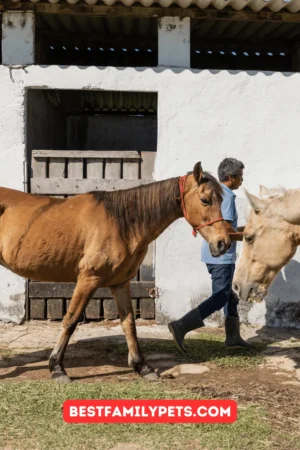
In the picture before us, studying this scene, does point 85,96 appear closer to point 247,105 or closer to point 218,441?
point 247,105

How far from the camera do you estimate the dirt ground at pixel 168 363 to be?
4402 millimetres

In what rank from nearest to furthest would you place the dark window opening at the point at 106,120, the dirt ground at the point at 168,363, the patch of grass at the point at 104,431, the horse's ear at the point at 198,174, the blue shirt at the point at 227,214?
1. the patch of grass at the point at 104,431
2. the dirt ground at the point at 168,363
3. the horse's ear at the point at 198,174
4. the blue shirt at the point at 227,214
5. the dark window opening at the point at 106,120

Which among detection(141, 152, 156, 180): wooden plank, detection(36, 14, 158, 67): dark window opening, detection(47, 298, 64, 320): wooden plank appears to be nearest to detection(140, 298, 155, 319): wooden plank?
detection(47, 298, 64, 320): wooden plank

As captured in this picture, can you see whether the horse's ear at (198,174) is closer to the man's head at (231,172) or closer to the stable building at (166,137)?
the man's head at (231,172)

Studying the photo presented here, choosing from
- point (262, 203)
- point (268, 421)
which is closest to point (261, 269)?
point (262, 203)

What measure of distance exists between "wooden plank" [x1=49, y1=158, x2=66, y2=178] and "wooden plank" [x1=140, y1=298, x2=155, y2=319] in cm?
175

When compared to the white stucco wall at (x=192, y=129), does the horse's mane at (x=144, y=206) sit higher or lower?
lower

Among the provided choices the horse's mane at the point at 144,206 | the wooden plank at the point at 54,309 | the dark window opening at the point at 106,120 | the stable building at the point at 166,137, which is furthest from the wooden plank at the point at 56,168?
the dark window opening at the point at 106,120

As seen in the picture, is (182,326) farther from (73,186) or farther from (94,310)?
(73,186)

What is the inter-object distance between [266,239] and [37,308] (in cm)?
349

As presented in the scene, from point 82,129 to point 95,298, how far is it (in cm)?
419

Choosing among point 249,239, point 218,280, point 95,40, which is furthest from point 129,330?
point 95,40

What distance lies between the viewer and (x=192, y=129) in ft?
22.0

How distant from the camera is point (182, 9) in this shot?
6.63 meters
